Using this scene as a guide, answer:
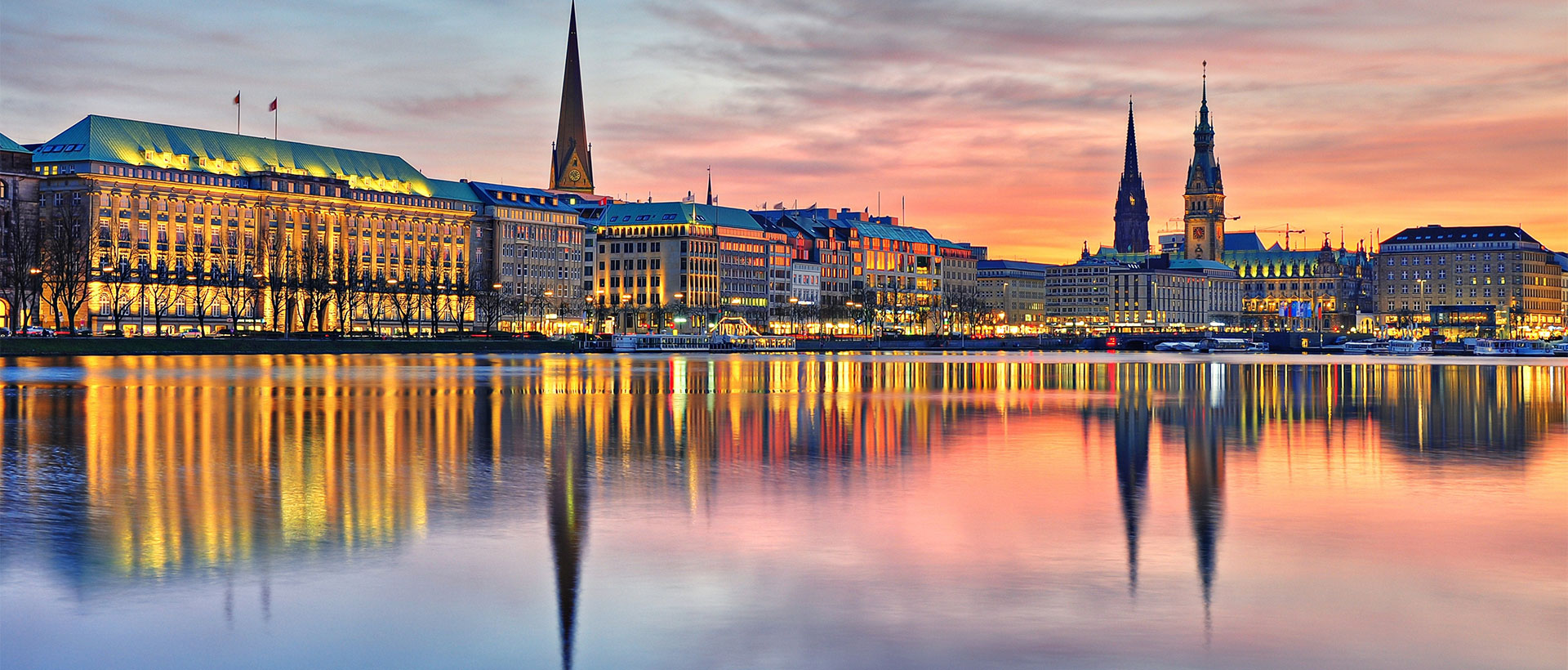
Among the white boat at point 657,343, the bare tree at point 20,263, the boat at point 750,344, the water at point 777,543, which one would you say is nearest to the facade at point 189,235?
the bare tree at point 20,263

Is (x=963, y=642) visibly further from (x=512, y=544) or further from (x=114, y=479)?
(x=114, y=479)

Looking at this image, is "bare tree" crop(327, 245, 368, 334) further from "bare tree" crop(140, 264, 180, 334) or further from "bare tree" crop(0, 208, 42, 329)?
"bare tree" crop(0, 208, 42, 329)

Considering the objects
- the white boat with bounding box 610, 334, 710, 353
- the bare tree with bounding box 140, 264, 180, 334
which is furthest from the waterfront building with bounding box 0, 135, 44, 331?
the white boat with bounding box 610, 334, 710, 353

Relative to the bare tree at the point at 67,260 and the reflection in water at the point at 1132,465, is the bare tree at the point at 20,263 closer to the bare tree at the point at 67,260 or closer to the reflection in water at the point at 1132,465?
the bare tree at the point at 67,260

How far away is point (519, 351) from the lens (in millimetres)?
153750

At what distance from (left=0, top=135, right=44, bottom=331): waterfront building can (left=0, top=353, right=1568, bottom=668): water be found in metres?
115

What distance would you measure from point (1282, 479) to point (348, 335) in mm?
148166

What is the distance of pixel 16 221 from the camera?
6722 inches

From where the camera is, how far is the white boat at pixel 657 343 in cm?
16702

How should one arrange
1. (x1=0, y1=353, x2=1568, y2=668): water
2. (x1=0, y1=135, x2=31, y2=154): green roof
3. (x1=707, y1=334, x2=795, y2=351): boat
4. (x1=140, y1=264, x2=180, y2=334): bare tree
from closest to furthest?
1. (x1=0, y1=353, x2=1568, y2=668): water
2. (x1=0, y1=135, x2=31, y2=154): green roof
3. (x1=140, y1=264, x2=180, y2=334): bare tree
4. (x1=707, y1=334, x2=795, y2=351): boat

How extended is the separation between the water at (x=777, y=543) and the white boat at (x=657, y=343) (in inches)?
4846

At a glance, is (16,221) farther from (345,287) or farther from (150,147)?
(345,287)

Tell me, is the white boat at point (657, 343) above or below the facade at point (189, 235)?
below

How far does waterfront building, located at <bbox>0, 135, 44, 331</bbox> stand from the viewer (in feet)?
482
